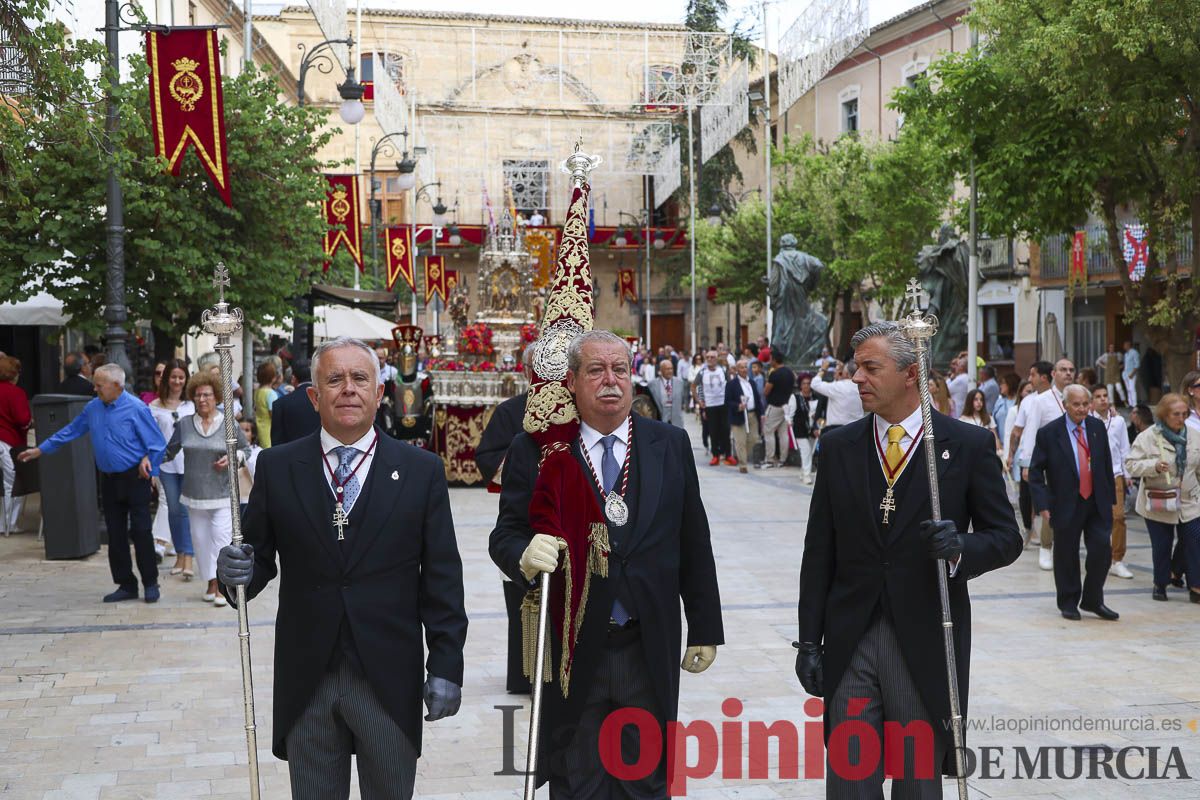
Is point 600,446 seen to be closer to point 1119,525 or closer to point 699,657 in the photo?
point 699,657

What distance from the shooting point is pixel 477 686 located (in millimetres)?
7711

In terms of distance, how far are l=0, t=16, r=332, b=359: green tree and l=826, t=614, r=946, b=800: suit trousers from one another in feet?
36.1

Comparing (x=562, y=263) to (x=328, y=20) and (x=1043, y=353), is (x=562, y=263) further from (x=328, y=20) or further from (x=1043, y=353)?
(x=1043, y=353)

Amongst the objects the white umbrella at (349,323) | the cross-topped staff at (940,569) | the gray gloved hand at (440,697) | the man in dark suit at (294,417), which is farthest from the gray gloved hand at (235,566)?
the white umbrella at (349,323)

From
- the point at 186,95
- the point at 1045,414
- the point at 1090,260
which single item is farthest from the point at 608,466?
the point at 1090,260

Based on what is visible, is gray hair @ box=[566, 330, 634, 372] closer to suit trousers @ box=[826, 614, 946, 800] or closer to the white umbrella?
suit trousers @ box=[826, 614, 946, 800]

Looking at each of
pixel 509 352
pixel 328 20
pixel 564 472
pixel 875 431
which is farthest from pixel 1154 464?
pixel 328 20

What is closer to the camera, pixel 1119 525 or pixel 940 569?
pixel 940 569

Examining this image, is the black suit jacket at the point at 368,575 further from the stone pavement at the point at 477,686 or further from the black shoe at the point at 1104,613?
the black shoe at the point at 1104,613

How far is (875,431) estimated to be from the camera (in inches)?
176

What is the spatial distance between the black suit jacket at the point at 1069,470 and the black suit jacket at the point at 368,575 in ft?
22.0

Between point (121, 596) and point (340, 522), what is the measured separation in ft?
23.2

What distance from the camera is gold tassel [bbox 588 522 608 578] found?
163 inches

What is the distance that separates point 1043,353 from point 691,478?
29.0 m
